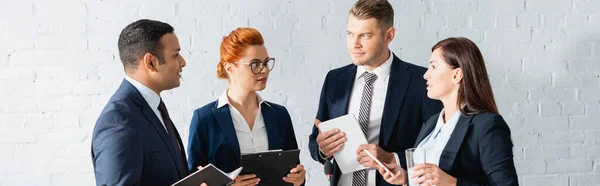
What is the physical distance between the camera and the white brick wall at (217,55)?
3629 millimetres

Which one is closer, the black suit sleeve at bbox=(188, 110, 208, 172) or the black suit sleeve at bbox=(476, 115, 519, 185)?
the black suit sleeve at bbox=(476, 115, 519, 185)

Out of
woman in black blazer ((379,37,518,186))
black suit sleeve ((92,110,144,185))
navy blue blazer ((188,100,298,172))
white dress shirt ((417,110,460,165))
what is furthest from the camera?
navy blue blazer ((188,100,298,172))

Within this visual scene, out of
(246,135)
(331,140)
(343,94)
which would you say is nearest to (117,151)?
(246,135)

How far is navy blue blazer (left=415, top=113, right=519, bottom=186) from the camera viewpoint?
220 cm

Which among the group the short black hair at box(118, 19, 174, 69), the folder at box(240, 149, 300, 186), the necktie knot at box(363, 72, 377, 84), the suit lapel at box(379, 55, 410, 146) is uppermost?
the short black hair at box(118, 19, 174, 69)

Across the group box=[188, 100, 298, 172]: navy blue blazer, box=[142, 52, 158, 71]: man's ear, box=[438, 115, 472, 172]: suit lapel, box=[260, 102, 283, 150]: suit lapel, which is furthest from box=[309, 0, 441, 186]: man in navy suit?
box=[142, 52, 158, 71]: man's ear

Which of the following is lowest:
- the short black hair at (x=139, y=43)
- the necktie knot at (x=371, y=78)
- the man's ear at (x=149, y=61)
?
the necktie knot at (x=371, y=78)

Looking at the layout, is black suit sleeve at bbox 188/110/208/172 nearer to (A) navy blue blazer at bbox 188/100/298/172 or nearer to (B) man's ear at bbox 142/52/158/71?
(A) navy blue blazer at bbox 188/100/298/172

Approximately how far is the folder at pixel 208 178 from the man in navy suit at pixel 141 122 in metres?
0.12

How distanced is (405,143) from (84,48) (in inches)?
67.5

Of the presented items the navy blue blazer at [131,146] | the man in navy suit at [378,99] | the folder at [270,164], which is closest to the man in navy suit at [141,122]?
the navy blue blazer at [131,146]

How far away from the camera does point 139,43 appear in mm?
2420

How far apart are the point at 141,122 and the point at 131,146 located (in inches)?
5.2

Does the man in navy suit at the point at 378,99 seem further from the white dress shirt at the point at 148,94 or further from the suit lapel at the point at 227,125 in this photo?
the white dress shirt at the point at 148,94
